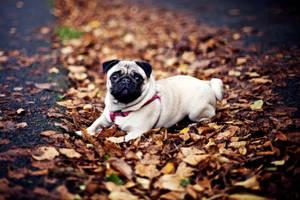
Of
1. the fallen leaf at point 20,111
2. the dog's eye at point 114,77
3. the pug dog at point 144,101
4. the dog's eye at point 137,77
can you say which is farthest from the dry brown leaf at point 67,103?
the dog's eye at point 137,77

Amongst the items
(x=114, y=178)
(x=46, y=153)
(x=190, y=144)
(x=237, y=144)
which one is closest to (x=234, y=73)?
(x=237, y=144)

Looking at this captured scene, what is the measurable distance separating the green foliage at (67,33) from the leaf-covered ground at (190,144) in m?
0.87

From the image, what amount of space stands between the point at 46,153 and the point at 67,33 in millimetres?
5616

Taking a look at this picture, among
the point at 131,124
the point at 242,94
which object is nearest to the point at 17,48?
the point at 131,124

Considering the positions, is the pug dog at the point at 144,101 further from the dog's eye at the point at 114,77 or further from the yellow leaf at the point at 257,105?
the yellow leaf at the point at 257,105

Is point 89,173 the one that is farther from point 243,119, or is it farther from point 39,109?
point 243,119

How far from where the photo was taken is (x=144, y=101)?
12.6 ft

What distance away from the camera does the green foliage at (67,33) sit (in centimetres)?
757

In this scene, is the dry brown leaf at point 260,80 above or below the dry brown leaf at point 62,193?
above

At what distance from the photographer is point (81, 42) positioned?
7.32 m

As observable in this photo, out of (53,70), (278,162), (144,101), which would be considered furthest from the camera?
(53,70)

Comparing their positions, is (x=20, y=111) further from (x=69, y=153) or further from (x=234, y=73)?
(x=234, y=73)

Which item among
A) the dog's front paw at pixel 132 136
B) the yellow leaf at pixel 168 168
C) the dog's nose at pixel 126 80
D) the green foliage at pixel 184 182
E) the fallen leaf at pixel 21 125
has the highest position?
the dog's nose at pixel 126 80

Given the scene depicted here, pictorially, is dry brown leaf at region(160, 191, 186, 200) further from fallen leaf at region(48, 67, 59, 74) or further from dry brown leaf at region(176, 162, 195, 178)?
fallen leaf at region(48, 67, 59, 74)
